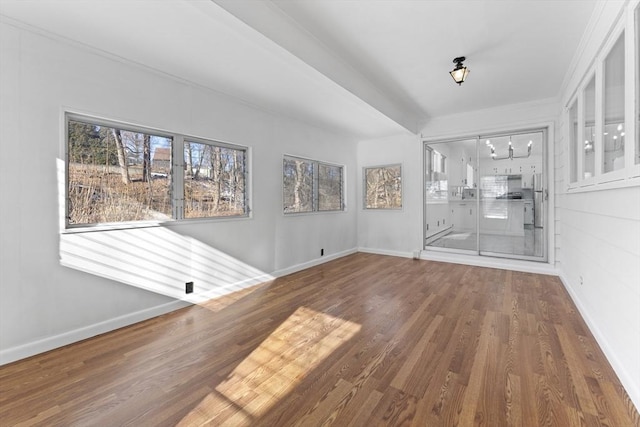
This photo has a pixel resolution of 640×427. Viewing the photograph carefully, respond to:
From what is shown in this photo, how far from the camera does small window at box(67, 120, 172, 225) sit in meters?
2.53

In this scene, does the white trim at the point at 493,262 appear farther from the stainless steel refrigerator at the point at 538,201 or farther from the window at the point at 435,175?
the window at the point at 435,175

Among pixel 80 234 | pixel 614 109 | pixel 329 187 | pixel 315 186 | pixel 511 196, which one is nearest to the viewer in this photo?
pixel 614 109

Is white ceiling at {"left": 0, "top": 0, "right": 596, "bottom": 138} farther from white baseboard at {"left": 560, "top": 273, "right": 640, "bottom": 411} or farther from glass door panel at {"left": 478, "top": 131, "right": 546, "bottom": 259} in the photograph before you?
white baseboard at {"left": 560, "top": 273, "right": 640, "bottom": 411}

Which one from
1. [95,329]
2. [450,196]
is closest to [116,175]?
[95,329]

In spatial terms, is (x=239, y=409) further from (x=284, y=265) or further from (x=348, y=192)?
(x=348, y=192)

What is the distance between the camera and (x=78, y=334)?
8.07 feet

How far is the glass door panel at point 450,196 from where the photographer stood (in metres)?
5.50

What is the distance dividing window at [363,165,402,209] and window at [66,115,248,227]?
11.2ft

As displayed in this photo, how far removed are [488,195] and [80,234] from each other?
604 cm

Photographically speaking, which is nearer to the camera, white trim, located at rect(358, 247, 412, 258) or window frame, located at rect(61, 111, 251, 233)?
window frame, located at rect(61, 111, 251, 233)

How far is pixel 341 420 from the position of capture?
1.54 meters

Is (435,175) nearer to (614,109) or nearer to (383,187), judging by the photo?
(383,187)

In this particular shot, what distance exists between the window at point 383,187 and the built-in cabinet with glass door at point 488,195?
59 cm

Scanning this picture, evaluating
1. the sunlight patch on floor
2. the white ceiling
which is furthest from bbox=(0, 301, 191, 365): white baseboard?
the white ceiling
